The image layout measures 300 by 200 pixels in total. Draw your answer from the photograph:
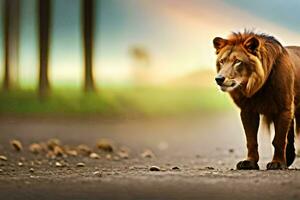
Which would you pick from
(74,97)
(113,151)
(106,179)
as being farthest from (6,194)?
(74,97)

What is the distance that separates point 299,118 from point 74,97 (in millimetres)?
7691

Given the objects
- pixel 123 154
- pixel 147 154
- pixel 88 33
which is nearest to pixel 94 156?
pixel 123 154

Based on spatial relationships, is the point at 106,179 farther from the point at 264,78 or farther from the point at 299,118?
the point at 299,118

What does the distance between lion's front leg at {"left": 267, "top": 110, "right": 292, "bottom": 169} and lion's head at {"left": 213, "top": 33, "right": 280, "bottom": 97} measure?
0.31 m

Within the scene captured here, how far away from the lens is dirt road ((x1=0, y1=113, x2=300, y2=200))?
4672 mm

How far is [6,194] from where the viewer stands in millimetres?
4707

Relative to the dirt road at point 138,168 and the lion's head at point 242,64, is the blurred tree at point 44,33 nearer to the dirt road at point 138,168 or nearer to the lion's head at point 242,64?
the dirt road at point 138,168

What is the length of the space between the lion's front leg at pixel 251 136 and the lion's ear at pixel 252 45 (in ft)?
1.49

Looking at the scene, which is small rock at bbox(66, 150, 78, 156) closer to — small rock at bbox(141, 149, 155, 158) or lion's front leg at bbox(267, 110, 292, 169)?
small rock at bbox(141, 149, 155, 158)

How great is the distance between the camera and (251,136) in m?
6.07

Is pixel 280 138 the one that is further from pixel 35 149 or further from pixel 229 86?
pixel 35 149

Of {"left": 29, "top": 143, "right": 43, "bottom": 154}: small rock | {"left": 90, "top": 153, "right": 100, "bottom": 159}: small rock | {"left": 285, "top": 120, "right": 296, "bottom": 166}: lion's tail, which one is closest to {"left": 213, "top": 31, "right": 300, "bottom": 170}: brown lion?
{"left": 285, "top": 120, "right": 296, "bottom": 166}: lion's tail

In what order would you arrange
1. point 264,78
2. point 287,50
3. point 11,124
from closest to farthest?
point 264,78, point 287,50, point 11,124

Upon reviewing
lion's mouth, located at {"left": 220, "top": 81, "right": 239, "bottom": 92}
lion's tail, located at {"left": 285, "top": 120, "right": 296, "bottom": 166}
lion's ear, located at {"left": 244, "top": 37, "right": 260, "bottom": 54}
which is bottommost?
lion's tail, located at {"left": 285, "top": 120, "right": 296, "bottom": 166}
